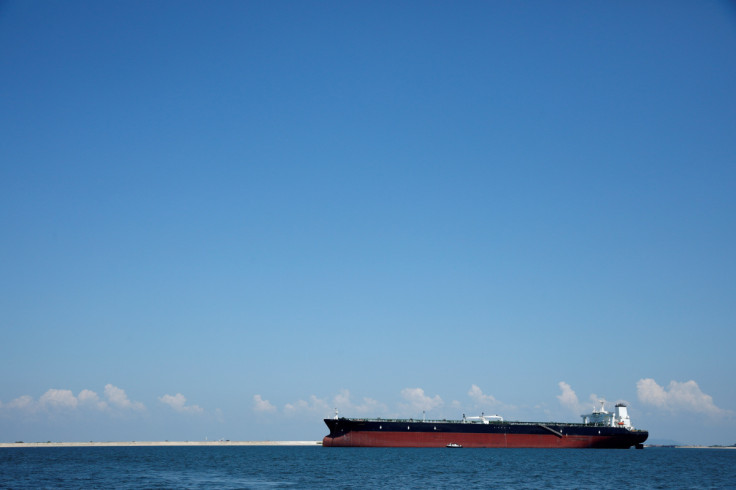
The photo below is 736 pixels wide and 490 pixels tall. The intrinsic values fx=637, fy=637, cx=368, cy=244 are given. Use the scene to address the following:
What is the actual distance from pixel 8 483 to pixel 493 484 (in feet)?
129

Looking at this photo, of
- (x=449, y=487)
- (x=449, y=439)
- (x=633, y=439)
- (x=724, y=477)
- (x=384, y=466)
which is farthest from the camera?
(x=633, y=439)

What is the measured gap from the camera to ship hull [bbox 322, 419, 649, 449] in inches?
4173

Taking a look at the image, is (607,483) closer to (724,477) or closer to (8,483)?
(724,477)

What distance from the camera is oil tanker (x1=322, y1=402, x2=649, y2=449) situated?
106 m

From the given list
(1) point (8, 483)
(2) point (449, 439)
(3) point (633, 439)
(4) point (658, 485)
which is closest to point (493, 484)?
(4) point (658, 485)

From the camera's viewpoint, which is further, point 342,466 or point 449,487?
point 342,466

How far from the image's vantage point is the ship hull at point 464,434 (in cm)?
10600

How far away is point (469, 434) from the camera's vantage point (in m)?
111

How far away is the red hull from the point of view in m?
106

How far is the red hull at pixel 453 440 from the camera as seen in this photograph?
10588 cm

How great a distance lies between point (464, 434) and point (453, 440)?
7.46ft

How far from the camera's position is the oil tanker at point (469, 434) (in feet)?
348

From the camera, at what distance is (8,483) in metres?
51.2

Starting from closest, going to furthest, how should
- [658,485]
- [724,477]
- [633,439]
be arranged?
[658,485]
[724,477]
[633,439]
